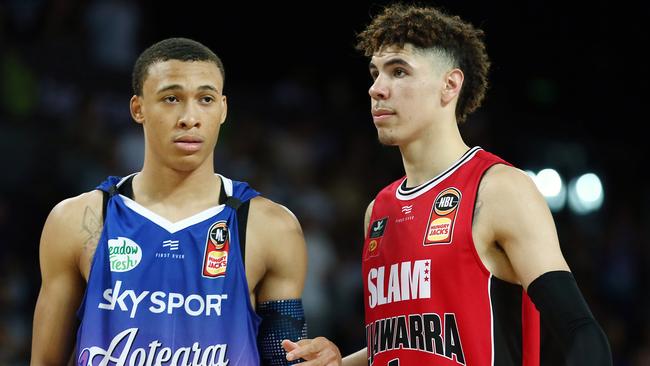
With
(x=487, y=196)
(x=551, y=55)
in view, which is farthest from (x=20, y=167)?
(x=551, y=55)

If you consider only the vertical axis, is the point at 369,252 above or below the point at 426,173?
below

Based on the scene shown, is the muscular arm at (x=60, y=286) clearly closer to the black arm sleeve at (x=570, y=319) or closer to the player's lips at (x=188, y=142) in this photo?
the player's lips at (x=188, y=142)

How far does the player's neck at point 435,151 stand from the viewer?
150 inches

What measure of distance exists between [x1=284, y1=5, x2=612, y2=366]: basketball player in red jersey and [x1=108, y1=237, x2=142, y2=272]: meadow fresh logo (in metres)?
0.66

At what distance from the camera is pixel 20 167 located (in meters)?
7.03

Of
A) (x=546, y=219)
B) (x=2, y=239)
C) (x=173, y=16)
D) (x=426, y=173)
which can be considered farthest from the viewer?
(x=173, y=16)

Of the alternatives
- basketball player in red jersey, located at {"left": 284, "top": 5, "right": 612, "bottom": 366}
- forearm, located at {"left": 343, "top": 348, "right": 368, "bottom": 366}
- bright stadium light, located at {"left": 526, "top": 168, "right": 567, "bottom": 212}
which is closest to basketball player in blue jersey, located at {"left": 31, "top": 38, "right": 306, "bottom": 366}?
basketball player in red jersey, located at {"left": 284, "top": 5, "right": 612, "bottom": 366}

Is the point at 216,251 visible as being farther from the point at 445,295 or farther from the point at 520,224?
the point at 520,224

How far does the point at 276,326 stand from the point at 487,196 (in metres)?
0.92

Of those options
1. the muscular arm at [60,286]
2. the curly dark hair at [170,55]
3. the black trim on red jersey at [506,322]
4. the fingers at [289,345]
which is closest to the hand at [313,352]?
the fingers at [289,345]

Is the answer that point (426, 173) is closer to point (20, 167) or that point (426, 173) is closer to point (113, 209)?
point (113, 209)

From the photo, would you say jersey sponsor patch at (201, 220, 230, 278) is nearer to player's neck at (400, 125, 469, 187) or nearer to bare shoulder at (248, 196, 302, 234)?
bare shoulder at (248, 196, 302, 234)

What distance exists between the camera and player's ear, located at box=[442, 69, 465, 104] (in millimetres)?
3836

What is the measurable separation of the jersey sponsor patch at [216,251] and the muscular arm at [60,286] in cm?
43
